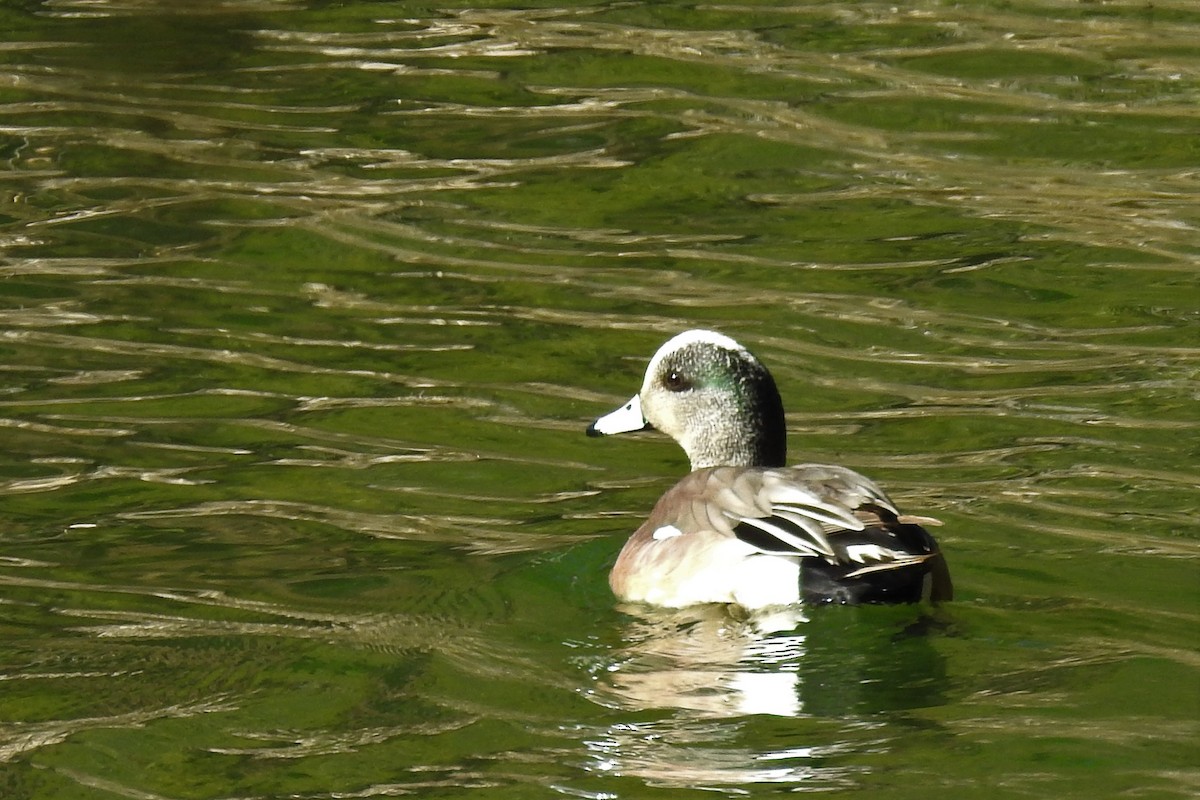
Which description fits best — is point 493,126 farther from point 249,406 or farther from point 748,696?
point 748,696

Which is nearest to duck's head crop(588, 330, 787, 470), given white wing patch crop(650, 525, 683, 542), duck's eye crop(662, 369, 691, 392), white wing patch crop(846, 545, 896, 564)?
duck's eye crop(662, 369, 691, 392)

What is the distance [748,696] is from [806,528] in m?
0.61

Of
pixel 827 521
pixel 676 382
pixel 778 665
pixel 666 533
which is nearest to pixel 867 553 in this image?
pixel 827 521

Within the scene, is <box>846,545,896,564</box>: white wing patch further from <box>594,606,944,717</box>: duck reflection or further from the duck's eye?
the duck's eye

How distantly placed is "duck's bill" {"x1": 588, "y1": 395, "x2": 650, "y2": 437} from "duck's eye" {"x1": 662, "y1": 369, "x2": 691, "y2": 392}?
17 cm

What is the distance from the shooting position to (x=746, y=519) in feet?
20.4

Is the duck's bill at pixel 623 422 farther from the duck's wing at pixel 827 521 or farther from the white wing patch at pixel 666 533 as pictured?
the duck's wing at pixel 827 521

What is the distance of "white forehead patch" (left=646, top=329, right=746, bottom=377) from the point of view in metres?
7.00

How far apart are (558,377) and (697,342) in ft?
4.89

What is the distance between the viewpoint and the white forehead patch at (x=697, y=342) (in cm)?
700

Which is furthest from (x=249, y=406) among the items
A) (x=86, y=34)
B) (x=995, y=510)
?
(x=86, y=34)

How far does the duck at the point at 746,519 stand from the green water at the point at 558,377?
115 millimetres

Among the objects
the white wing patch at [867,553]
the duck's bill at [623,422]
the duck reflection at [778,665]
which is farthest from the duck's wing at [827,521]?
the duck's bill at [623,422]

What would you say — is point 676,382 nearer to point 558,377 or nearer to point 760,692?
point 558,377
